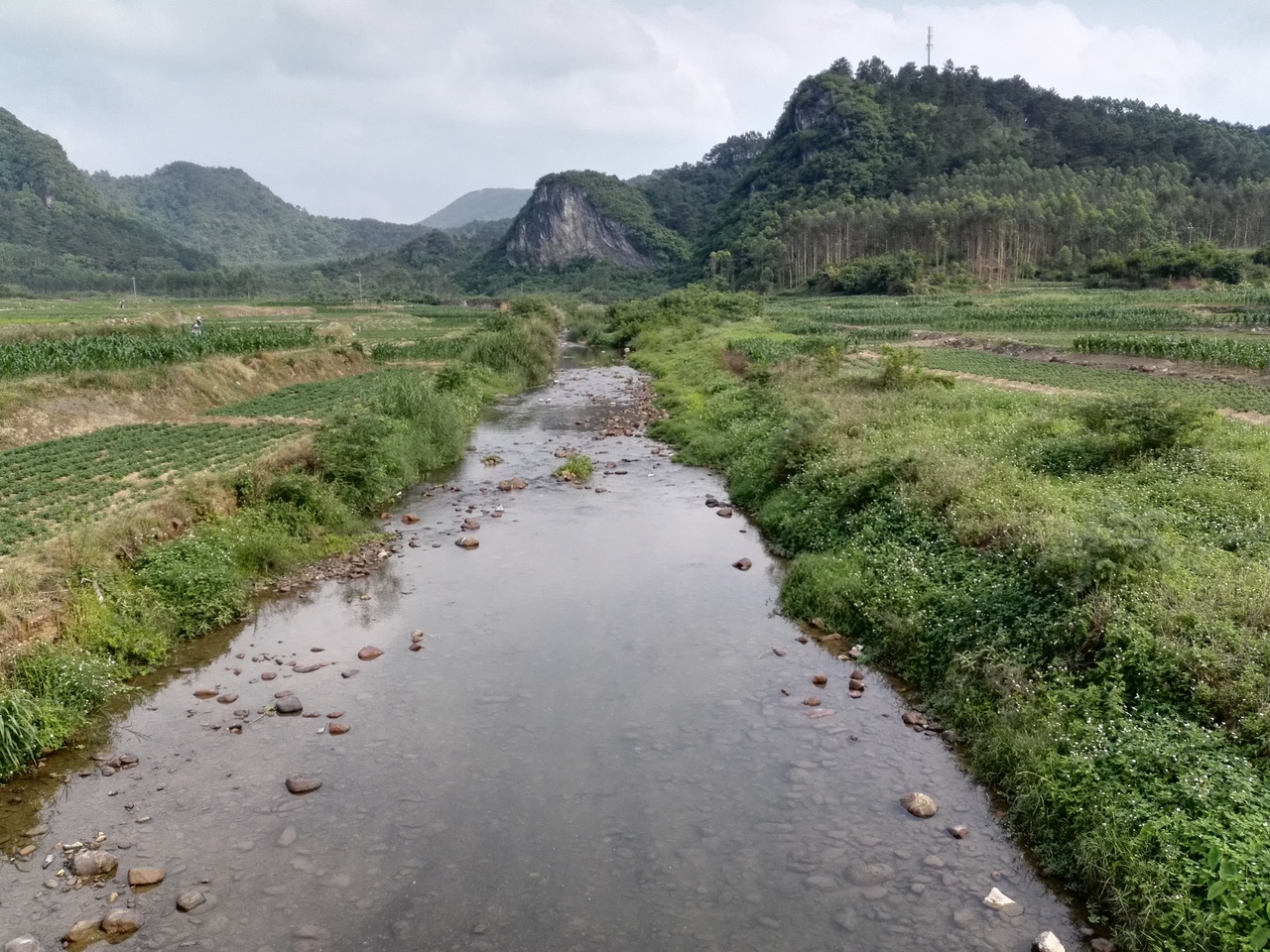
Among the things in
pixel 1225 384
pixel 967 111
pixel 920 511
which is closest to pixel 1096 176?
pixel 967 111

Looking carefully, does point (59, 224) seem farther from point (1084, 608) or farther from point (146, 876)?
point (1084, 608)

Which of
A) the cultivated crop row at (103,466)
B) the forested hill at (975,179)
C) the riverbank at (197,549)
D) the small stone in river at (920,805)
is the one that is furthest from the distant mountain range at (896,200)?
the small stone in river at (920,805)

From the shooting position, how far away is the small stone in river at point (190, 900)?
7.96 metres

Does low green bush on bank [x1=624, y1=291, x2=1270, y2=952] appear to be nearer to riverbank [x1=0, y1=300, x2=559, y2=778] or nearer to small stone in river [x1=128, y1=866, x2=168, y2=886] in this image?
small stone in river [x1=128, y1=866, x2=168, y2=886]

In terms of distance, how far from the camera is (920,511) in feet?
50.6

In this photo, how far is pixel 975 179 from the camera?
128m

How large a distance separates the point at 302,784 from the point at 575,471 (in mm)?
15831

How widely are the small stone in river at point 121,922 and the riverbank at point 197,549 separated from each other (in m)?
3.52

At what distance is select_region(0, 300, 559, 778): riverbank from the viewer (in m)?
11.1

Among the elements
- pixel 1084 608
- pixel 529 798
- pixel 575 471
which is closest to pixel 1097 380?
pixel 575 471

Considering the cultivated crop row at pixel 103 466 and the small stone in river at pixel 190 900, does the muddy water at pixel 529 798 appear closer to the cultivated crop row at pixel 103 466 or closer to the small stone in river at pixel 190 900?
the small stone in river at pixel 190 900

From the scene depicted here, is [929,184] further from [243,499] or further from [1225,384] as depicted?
[243,499]

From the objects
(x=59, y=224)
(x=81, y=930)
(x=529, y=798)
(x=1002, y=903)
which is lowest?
(x=1002, y=903)

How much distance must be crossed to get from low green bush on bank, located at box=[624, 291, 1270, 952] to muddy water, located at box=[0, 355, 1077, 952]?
32.0 inches
